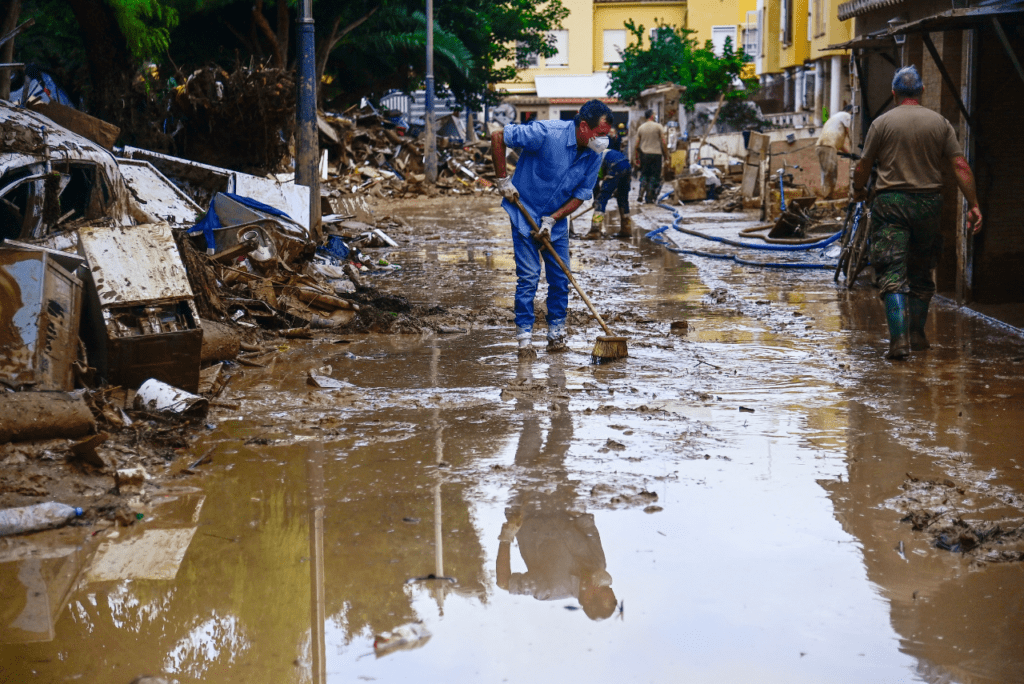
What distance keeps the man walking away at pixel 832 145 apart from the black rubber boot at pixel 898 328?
363 inches

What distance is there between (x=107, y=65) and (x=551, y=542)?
1162 centimetres

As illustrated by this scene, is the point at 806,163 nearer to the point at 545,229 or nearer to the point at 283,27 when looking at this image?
the point at 545,229

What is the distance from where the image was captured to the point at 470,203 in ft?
87.7

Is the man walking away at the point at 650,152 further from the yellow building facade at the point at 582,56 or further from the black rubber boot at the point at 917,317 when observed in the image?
the yellow building facade at the point at 582,56

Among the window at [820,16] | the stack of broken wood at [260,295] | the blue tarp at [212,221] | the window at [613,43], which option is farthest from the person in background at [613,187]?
the window at [613,43]

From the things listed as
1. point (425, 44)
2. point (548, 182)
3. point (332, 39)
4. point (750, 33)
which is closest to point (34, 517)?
point (548, 182)

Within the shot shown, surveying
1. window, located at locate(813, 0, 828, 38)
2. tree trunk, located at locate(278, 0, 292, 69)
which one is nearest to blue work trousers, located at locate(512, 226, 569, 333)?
tree trunk, located at locate(278, 0, 292, 69)

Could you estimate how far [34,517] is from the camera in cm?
393

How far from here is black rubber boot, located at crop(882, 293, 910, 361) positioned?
6.88 metres

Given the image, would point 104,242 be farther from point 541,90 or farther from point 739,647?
point 541,90

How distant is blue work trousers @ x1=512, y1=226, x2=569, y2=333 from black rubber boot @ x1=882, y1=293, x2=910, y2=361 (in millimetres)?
2284

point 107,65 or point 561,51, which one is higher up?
point 561,51

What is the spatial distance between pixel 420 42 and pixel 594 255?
16.0 metres

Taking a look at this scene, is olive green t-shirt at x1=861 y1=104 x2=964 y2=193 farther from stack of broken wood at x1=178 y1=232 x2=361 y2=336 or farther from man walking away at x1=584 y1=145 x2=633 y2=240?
man walking away at x1=584 y1=145 x2=633 y2=240
